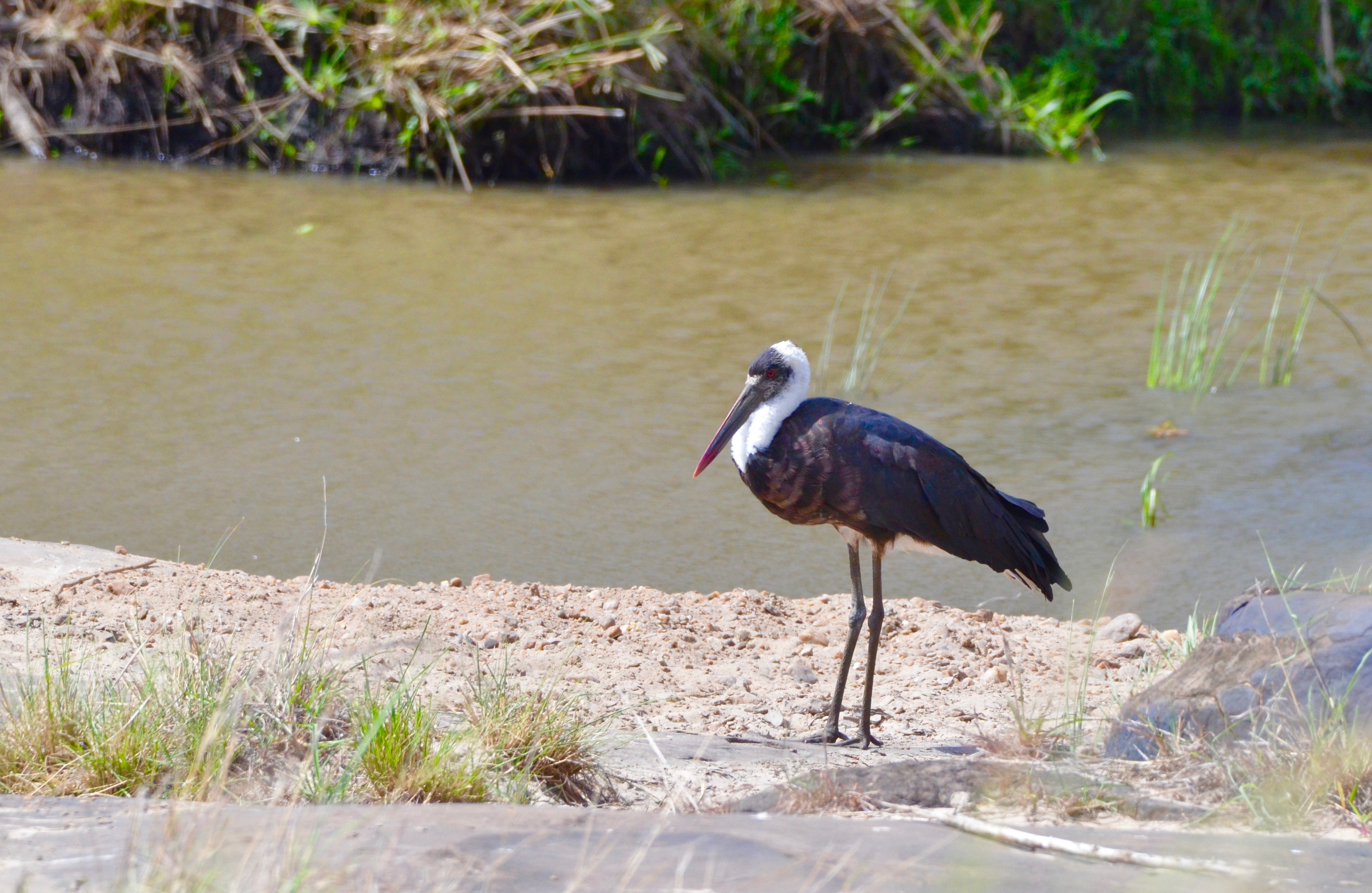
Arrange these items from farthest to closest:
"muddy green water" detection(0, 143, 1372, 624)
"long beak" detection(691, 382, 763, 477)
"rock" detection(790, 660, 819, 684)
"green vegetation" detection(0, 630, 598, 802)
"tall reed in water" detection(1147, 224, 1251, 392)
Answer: "tall reed in water" detection(1147, 224, 1251, 392), "muddy green water" detection(0, 143, 1372, 624), "rock" detection(790, 660, 819, 684), "long beak" detection(691, 382, 763, 477), "green vegetation" detection(0, 630, 598, 802)

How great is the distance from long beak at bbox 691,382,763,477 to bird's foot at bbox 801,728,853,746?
828 mm

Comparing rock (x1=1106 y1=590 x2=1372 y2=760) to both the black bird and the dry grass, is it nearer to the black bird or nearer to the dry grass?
the black bird

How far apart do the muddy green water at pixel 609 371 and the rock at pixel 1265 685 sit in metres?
1.65

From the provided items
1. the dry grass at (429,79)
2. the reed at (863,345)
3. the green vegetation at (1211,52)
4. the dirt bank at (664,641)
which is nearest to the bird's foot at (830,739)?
the dirt bank at (664,641)

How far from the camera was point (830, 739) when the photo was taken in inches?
151

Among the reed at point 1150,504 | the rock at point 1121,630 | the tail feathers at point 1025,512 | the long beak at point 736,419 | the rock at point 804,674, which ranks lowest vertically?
the rock at point 804,674

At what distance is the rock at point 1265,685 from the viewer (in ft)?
10.1

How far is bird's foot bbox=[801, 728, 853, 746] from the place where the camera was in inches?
151

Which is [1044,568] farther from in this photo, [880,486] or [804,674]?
[804,674]

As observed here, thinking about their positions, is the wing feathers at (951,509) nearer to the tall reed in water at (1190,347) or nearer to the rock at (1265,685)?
the rock at (1265,685)

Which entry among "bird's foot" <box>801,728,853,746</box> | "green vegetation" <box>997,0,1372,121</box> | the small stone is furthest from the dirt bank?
"green vegetation" <box>997,0,1372,121</box>

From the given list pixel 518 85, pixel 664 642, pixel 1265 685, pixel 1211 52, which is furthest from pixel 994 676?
pixel 1211 52

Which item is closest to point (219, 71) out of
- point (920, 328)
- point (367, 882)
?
point (920, 328)

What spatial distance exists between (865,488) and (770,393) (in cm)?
41
